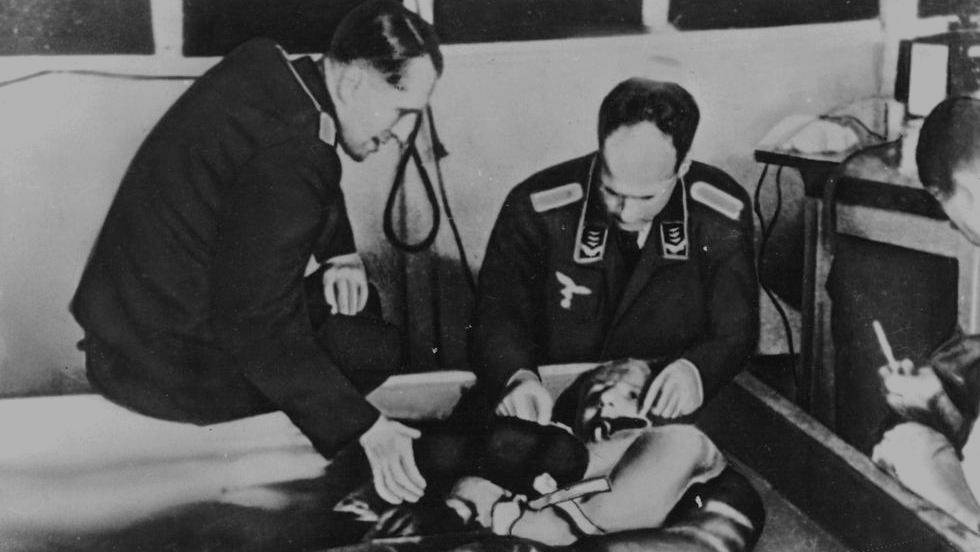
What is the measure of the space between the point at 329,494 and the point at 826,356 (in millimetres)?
894

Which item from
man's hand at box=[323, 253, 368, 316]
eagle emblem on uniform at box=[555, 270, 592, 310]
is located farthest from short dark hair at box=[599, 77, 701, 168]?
man's hand at box=[323, 253, 368, 316]

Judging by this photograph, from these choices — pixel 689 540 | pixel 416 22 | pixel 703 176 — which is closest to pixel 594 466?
pixel 689 540

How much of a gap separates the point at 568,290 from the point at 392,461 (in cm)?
41

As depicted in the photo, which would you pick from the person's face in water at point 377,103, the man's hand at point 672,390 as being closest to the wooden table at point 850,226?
the man's hand at point 672,390

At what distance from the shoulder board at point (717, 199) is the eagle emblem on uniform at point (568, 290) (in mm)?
248

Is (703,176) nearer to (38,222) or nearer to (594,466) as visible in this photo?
(594,466)

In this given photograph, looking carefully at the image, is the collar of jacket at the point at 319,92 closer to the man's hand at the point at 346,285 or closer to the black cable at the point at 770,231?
the man's hand at the point at 346,285

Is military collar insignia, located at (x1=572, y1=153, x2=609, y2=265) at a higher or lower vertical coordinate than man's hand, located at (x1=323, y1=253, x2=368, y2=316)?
higher

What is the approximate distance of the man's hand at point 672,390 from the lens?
168 cm

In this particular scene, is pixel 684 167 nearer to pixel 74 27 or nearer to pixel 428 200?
pixel 428 200

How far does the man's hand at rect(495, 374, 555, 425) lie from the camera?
1.65 meters

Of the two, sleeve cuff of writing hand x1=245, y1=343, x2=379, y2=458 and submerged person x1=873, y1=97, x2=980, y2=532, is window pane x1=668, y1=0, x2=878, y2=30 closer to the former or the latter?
submerged person x1=873, y1=97, x2=980, y2=532

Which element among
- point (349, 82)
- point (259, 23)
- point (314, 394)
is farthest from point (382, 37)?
point (314, 394)

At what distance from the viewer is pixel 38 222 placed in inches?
61.0
